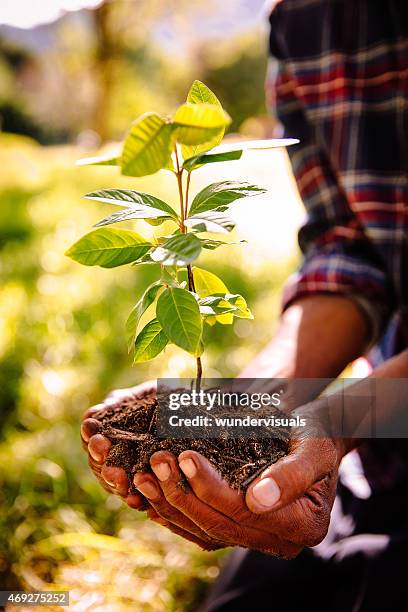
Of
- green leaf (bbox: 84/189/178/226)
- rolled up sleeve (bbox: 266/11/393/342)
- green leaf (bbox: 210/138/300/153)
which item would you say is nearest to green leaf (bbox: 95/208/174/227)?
green leaf (bbox: 84/189/178/226)

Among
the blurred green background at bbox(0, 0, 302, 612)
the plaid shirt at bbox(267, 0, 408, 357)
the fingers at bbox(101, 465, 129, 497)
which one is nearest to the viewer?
the fingers at bbox(101, 465, 129, 497)

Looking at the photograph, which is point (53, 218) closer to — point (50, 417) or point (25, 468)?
point (50, 417)

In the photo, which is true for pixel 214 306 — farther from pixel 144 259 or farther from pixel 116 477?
pixel 116 477

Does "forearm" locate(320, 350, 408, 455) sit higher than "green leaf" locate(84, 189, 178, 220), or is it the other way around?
"green leaf" locate(84, 189, 178, 220)

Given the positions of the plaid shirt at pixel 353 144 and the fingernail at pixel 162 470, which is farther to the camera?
the plaid shirt at pixel 353 144

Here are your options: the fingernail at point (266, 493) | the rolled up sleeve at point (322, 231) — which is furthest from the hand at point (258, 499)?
the rolled up sleeve at point (322, 231)

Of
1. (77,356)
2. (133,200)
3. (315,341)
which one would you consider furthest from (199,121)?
(77,356)

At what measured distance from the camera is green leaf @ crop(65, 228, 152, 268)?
77cm

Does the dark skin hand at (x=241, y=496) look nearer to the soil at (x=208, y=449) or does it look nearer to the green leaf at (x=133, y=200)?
the soil at (x=208, y=449)

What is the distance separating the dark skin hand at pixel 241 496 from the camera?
31.1 inches

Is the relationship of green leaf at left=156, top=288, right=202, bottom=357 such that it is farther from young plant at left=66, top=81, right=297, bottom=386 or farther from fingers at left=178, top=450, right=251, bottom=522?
fingers at left=178, top=450, right=251, bottom=522

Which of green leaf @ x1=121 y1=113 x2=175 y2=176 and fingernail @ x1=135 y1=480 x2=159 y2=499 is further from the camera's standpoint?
fingernail @ x1=135 y1=480 x2=159 y2=499

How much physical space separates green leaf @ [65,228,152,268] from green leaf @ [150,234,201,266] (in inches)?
2.7

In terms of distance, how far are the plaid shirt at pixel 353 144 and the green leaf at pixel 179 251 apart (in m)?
0.71
